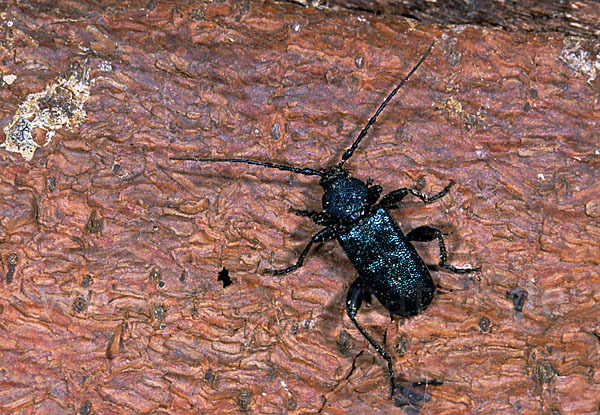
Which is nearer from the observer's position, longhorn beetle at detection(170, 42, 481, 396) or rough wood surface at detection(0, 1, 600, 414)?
rough wood surface at detection(0, 1, 600, 414)

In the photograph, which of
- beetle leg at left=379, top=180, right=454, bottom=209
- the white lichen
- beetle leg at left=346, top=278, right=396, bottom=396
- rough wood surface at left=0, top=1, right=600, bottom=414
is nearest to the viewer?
rough wood surface at left=0, top=1, right=600, bottom=414

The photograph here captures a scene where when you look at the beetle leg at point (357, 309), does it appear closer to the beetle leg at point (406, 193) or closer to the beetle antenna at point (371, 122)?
the beetle leg at point (406, 193)

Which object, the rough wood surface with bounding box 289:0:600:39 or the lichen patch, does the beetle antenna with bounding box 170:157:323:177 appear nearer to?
the lichen patch

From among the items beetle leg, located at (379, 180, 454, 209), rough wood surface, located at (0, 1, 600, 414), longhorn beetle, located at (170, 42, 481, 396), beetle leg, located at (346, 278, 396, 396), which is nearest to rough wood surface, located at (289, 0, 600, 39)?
rough wood surface, located at (0, 1, 600, 414)

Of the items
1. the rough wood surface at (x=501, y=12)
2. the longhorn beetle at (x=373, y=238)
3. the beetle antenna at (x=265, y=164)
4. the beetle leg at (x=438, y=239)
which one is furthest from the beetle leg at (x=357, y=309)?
the rough wood surface at (x=501, y=12)

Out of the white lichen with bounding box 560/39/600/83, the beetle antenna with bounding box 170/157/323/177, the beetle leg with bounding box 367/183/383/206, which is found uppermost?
the white lichen with bounding box 560/39/600/83

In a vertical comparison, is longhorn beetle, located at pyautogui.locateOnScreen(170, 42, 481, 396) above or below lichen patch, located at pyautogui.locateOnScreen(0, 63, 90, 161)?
below

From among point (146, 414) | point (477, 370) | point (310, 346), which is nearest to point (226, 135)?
point (310, 346)
